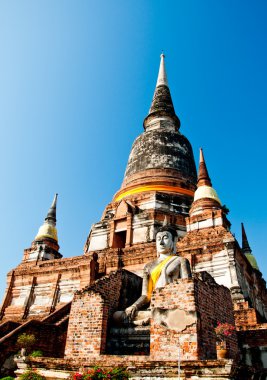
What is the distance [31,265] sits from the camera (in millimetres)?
21094

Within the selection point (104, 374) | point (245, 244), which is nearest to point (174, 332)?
point (104, 374)

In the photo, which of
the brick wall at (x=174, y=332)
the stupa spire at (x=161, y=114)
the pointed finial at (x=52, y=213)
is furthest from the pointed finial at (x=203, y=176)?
the brick wall at (x=174, y=332)

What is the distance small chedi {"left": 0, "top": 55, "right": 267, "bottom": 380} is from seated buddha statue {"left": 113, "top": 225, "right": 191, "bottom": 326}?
28 mm

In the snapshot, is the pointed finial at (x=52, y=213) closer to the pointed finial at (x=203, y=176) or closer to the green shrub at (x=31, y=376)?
the pointed finial at (x=203, y=176)

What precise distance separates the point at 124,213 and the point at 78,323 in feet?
43.5

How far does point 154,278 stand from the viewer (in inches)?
346

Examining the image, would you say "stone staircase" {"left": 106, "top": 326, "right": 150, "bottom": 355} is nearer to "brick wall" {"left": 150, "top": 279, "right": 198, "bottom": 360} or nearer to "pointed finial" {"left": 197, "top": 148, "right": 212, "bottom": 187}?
"brick wall" {"left": 150, "top": 279, "right": 198, "bottom": 360}

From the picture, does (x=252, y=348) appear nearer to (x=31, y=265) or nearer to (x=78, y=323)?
(x=78, y=323)

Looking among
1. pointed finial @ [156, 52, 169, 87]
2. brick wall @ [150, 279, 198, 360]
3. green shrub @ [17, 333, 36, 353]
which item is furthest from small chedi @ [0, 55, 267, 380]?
pointed finial @ [156, 52, 169, 87]

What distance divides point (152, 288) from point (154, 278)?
0.25 m

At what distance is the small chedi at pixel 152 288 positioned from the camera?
6.34 meters

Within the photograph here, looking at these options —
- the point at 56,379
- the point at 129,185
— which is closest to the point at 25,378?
the point at 56,379

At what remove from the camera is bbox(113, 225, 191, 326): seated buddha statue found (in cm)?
802

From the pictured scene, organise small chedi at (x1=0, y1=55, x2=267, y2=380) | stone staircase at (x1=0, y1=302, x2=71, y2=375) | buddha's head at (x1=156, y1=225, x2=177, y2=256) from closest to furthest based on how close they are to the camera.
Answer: small chedi at (x1=0, y1=55, x2=267, y2=380), buddha's head at (x1=156, y1=225, x2=177, y2=256), stone staircase at (x1=0, y1=302, x2=71, y2=375)
